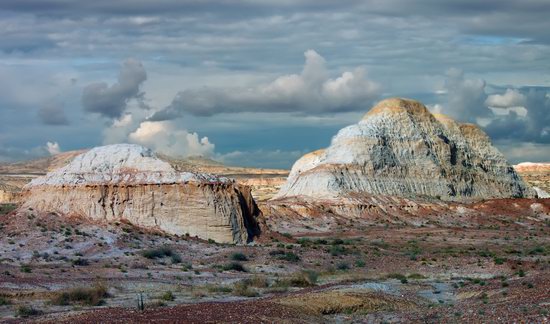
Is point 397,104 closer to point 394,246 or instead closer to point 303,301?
point 394,246

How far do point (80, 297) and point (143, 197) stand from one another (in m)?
25.9

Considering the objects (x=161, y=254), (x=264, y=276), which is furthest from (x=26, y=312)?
(x=161, y=254)

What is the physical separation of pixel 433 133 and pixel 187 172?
53.4 meters

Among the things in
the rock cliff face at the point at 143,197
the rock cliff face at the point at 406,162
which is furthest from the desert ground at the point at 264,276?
the rock cliff face at the point at 406,162

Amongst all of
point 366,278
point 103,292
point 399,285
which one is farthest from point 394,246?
point 103,292

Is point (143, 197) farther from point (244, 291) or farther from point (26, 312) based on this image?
point (26, 312)

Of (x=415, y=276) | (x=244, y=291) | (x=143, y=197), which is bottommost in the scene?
(x=415, y=276)

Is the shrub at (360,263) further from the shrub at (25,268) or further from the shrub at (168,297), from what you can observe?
the shrub at (168,297)

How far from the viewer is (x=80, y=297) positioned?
107 feet

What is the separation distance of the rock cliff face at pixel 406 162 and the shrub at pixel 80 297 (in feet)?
200

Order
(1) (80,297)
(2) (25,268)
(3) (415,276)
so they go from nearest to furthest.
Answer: (1) (80,297) → (2) (25,268) → (3) (415,276)

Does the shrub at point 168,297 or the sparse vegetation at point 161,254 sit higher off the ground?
the sparse vegetation at point 161,254

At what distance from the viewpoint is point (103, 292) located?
111 feet

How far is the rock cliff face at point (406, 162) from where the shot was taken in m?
97.7
